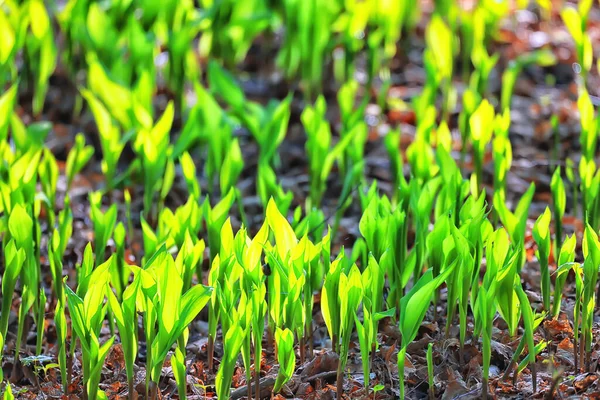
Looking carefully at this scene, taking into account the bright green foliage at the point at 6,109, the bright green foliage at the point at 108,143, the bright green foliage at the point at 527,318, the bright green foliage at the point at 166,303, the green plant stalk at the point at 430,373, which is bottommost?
the green plant stalk at the point at 430,373

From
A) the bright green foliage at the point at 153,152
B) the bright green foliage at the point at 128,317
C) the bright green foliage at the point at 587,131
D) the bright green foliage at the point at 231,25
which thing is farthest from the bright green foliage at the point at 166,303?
the bright green foliage at the point at 231,25

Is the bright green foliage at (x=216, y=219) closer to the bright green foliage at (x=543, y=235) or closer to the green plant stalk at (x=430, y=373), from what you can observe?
the green plant stalk at (x=430, y=373)

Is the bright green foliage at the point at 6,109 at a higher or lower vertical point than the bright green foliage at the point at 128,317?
higher

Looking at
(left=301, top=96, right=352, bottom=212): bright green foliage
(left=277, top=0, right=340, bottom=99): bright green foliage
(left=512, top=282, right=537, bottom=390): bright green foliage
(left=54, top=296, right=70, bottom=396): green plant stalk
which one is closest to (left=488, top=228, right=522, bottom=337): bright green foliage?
(left=512, top=282, right=537, bottom=390): bright green foliage

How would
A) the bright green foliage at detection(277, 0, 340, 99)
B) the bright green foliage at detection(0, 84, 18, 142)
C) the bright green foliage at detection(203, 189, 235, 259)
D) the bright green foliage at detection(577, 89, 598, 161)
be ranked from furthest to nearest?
the bright green foliage at detection(277, 0, 340, 99) < the bright green foliage at detection(0, 84, 18, 142) < the bright green foliage at detection(577, 89, 598, 161) < the bright green foliage at detection(203, 189, 235, 259)

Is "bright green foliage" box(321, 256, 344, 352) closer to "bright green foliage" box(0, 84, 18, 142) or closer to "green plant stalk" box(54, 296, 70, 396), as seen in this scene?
"green plant stalk" box(54, 296, 70, 396)

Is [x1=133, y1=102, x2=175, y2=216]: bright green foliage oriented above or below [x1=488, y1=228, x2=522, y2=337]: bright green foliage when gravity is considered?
above

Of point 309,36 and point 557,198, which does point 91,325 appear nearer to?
point 557,198

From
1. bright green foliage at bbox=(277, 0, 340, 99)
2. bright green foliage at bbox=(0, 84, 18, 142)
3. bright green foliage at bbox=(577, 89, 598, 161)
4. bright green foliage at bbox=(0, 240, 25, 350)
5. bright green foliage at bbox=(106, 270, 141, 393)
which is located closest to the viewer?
bright green foliage at bbox=(106, 270, 141, 393)

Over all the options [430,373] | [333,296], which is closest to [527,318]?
[430,373]

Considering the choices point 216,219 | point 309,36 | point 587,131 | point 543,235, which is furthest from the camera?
point 309,36

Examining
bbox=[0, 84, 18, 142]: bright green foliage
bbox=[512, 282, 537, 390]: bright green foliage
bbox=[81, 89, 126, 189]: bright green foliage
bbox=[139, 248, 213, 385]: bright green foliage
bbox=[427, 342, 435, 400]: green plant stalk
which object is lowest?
bbox=[427, 342, 435, 400]: green plant stalk
